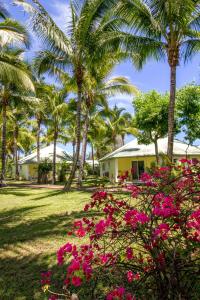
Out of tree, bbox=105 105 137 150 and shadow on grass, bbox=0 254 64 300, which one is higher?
tree, bbox=105 105 137 150

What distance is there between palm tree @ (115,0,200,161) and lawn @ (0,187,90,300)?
566 cm

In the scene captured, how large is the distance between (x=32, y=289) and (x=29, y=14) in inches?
538

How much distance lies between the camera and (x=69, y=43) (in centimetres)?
1642

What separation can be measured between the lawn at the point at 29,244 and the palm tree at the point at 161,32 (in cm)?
566

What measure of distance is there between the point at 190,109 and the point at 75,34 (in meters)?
9.90

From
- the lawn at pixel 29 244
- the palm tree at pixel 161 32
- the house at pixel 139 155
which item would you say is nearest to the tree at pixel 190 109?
the house at pixel 139 155

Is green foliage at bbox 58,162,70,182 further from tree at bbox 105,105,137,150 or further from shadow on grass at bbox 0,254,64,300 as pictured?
shadow on grass at bbox 0,254,64,300

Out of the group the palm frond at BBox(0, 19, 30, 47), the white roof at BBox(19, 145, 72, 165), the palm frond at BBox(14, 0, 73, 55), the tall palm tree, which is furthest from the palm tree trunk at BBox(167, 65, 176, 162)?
the white roof at BBox(19, 145, 72, 165)

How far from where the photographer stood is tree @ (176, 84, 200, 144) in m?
21.2

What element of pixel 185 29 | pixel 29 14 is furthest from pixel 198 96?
pixel 29 14

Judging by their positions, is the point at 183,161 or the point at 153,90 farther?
the point at 153,90

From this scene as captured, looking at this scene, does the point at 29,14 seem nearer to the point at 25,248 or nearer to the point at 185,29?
the point at 185,29

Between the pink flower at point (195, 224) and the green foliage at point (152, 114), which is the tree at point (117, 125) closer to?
the green foliage at point (152, 114)

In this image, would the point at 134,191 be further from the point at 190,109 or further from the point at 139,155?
the point at 139,155
